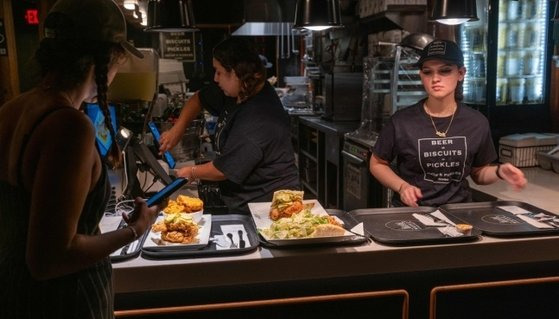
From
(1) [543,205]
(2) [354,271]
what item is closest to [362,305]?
(2) [354,271]

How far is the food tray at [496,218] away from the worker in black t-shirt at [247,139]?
0.85 meters

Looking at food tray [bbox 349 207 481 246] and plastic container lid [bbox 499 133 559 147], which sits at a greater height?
plastic container lid [bbox 499 133 559 147]

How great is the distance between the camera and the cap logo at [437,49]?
266cm

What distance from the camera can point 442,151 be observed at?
2707 mm

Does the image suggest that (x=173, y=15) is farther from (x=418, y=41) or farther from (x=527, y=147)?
(x=527, y=147)

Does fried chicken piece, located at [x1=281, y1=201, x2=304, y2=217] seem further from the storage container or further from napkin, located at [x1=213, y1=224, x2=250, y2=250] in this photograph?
the storage container

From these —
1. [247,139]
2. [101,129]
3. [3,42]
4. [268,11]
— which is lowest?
[247,139]

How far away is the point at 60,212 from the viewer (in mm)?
1215

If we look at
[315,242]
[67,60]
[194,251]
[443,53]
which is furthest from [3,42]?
[67,60]

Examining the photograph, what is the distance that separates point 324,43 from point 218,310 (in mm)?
5596

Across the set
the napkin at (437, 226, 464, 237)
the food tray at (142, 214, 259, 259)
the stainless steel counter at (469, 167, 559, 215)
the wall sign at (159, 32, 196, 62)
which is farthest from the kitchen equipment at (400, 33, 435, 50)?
the wall sign at (159, 32, 196, 62)

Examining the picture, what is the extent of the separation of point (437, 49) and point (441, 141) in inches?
17.4

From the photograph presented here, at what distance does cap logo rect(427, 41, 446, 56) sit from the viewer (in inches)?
105

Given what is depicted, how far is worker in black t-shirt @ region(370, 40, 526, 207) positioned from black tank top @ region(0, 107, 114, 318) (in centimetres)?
161
